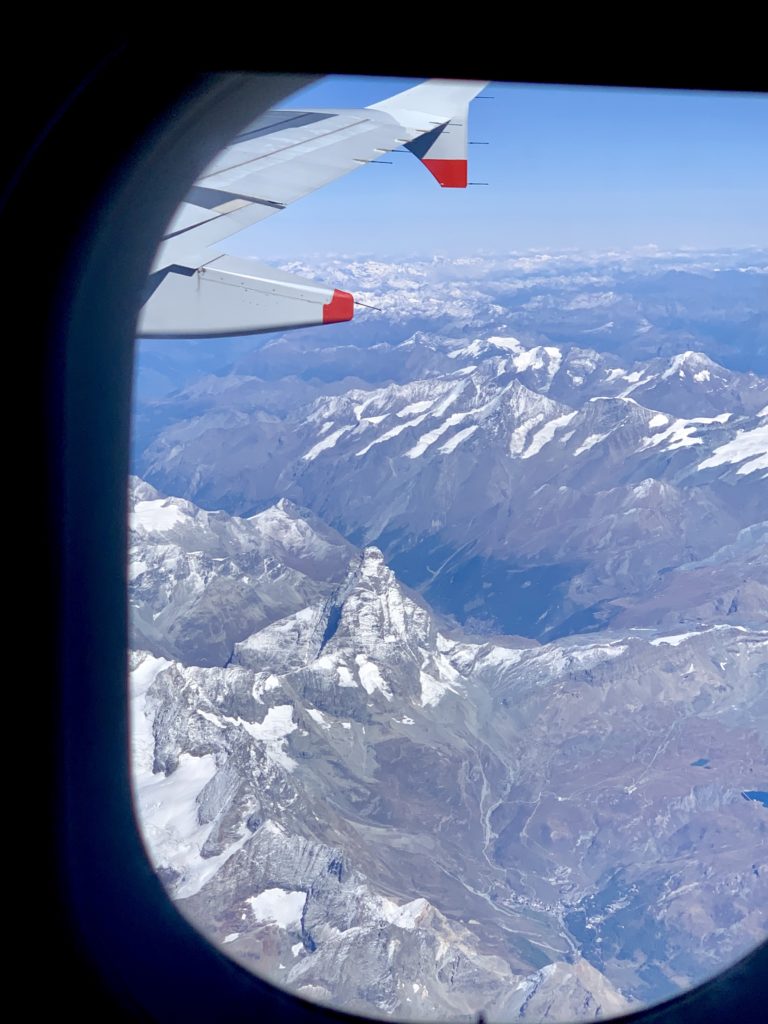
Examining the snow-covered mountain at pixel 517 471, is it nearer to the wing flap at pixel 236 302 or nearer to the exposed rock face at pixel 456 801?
the exposed rock face at pixel 456 801

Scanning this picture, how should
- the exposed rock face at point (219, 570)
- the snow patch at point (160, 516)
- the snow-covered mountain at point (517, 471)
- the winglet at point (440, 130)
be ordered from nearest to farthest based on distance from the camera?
the winglet at point (440, 130), the exposed rock face at point (219, 570), the snow patch at point (160, 516), the snow-covered mountain at point (517, 471)

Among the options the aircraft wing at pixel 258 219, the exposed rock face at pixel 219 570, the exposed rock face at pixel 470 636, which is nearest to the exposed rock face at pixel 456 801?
the exposed rock face at pixel 470 636

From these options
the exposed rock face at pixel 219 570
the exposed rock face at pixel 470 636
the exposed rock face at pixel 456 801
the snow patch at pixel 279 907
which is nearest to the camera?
the snow patch at pixel 279 907

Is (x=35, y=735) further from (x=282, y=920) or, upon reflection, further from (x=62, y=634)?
(x=282, y=920)

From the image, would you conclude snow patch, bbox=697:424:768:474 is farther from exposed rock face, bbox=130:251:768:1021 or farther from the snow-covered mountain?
exposed rock face, bbox=130:251:768:1021

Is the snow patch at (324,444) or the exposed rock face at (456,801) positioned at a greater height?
the snow patch at (324,444)

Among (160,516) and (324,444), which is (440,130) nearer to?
(160,516)

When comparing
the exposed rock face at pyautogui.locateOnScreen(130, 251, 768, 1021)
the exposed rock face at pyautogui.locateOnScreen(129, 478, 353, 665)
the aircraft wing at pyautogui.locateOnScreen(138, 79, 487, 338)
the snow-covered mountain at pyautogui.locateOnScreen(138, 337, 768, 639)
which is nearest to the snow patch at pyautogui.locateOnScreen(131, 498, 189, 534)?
the exposed rock face at pyautogui.locateOnScreen(129, 478, 353, 665)

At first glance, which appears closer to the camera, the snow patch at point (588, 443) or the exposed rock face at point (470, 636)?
the exposed rock face at point (470, 636)
